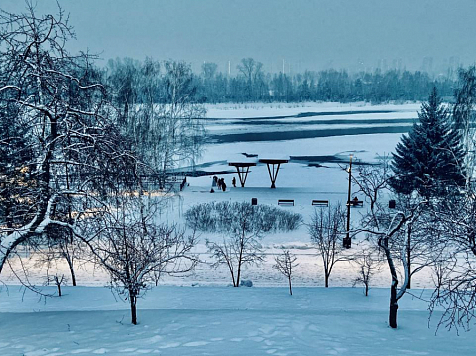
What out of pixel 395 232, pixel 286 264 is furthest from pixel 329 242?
pixel 395 232

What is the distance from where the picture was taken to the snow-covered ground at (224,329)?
26.5 feet

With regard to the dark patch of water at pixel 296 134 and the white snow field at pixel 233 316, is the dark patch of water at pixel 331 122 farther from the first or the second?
the white snow field at pixel 233 316

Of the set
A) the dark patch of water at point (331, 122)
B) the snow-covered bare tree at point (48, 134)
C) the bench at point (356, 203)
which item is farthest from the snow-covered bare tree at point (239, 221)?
the dark patch of water at point (331, 122)

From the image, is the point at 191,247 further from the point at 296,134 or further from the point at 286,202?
the point at 296,134

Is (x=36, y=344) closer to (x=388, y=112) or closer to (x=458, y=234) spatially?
(x=458, y=234)

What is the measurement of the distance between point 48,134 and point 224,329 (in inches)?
202

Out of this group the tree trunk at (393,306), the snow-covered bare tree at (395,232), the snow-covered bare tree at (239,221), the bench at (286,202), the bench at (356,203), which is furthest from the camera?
the bench at (286,202)

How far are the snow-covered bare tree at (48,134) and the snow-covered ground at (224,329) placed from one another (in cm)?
251

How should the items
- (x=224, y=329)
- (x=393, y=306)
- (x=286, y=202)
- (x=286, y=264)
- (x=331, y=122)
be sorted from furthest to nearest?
1. (x=331, y=122)
2. (x=286, y=202)
3. (x=286, y=264)
4. (x=393, y=306)
5. (x=224, y=329)

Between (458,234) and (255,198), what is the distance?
17277 mm

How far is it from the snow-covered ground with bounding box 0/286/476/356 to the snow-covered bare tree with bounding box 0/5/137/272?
8.23 feet

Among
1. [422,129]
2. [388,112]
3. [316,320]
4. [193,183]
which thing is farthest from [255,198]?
[388,112]

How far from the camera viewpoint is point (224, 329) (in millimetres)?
9156

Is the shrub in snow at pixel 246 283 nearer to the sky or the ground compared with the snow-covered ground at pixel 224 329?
nearer to the ground
